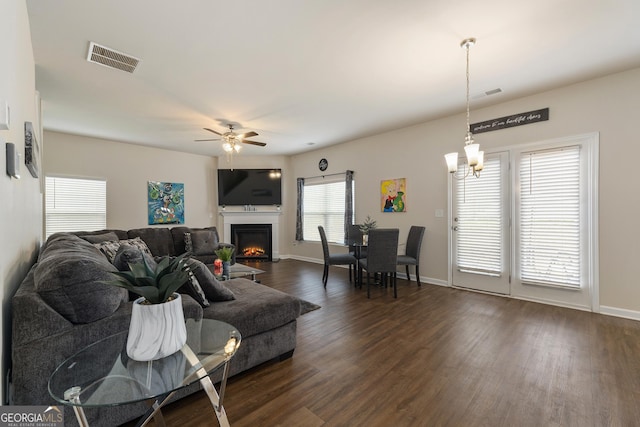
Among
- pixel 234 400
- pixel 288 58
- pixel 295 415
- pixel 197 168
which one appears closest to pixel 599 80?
pixel 288 58

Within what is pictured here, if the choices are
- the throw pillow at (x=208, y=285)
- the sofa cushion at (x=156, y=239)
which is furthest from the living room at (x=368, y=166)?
the sofa cushion at (x=156, y=239)

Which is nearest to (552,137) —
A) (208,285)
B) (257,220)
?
(208,285)

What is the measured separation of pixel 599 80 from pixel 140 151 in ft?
25.4

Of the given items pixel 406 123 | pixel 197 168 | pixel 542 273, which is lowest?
pixel 542 273

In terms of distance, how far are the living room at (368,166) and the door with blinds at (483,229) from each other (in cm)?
20

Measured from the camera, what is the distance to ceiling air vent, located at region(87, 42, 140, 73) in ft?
8.45

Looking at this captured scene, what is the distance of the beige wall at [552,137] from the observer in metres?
3.07

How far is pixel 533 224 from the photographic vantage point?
366cm

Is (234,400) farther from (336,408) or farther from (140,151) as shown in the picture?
(140,151)

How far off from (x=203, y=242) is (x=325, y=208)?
109 inches

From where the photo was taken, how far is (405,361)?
2.23m

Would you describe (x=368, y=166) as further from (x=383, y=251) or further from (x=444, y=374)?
(x=444, y=374)

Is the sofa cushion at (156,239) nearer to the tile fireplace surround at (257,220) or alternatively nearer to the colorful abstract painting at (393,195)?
the tile fireplace surround at (257,220)

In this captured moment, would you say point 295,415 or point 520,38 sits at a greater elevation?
point 520,38
